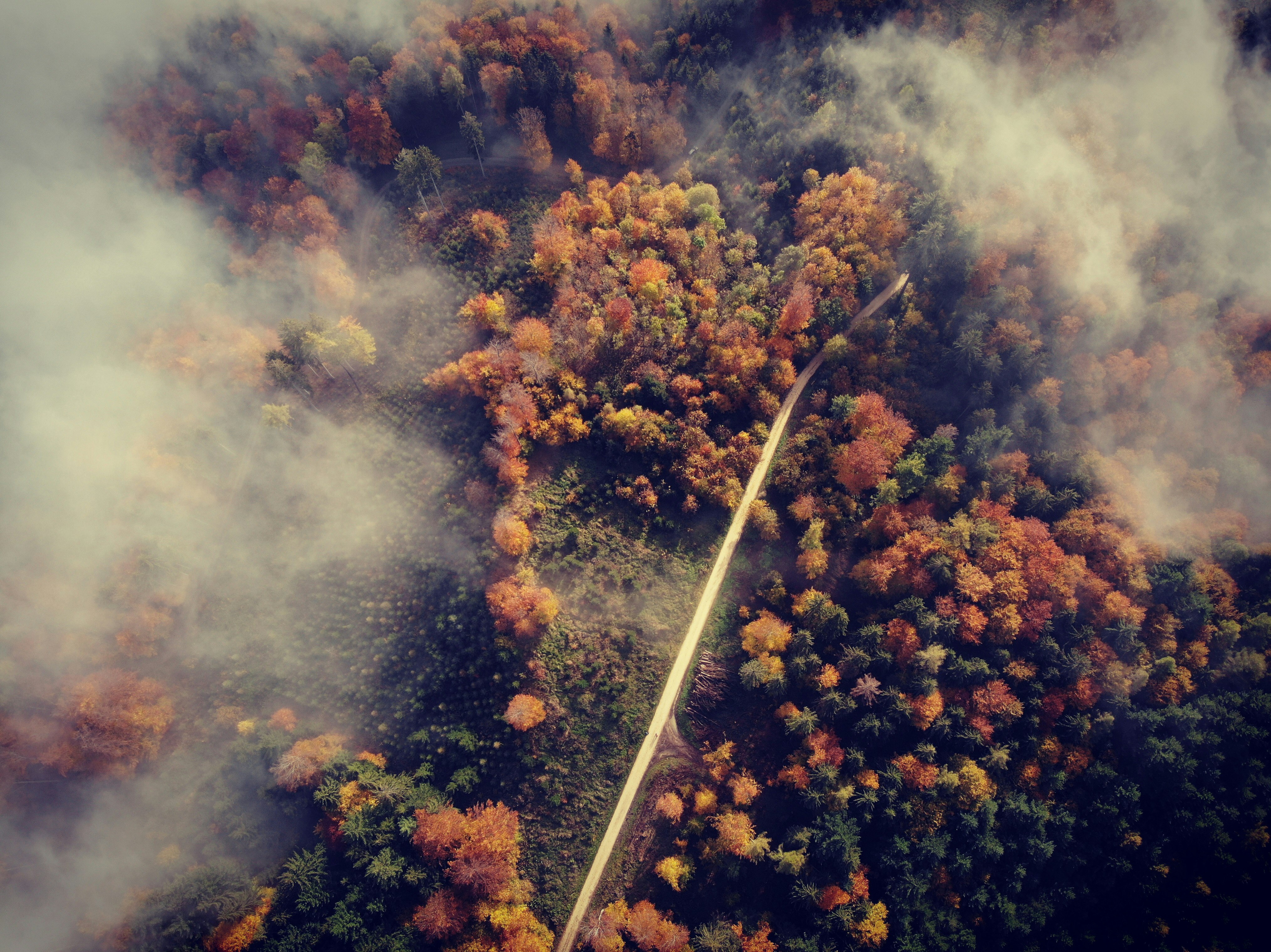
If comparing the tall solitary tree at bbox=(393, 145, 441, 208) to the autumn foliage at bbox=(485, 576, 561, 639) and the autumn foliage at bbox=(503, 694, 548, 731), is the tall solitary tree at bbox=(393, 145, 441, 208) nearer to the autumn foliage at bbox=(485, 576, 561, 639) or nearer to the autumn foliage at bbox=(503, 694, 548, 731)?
the autumn foliage at bbox=(485, 576, 561, 639)

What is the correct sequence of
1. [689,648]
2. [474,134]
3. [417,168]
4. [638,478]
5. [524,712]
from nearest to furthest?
1. [524,712]
2. [689,648]
3. [638,478]
4. [417,168]
5. [474,134]

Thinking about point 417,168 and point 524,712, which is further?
point 417,168

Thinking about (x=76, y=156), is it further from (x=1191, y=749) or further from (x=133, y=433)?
(x=1191, y=749)

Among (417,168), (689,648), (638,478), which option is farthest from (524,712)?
(417,168)

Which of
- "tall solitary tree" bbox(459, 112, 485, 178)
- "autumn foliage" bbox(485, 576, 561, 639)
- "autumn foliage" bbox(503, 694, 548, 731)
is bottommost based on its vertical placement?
"autumn foliage" bbox(503, 694, 548, 731)

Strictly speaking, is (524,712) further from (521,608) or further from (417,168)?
(417,168)

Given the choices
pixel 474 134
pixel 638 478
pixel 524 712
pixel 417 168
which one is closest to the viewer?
pixel 524 712

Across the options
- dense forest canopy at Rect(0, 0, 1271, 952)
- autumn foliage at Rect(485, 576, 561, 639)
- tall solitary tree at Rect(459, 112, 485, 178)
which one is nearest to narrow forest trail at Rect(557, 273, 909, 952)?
dense forest canopy at Rect(0, 0, 1271, 952)

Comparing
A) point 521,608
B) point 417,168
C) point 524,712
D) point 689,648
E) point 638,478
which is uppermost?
point 417,168
